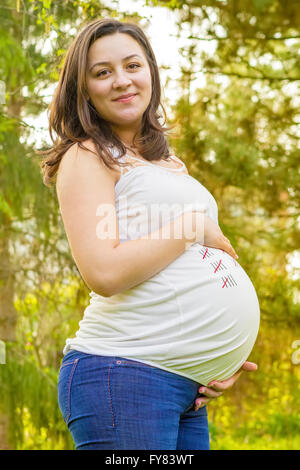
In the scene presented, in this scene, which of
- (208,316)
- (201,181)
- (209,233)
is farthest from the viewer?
(201,181)

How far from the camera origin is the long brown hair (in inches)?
62.0

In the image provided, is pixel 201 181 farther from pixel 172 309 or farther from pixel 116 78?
pixel 172 309

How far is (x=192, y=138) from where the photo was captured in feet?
16.4

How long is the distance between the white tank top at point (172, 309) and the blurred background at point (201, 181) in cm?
176

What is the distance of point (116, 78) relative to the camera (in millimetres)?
1617

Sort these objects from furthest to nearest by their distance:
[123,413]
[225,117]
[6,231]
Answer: [225,117]
[6,231]
[123,413]

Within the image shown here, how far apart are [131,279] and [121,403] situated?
27 cm

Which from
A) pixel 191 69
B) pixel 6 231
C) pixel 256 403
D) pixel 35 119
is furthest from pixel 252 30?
pixel 256 403

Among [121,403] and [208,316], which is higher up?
[208,316]

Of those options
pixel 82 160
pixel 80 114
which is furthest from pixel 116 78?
pixel 82 160

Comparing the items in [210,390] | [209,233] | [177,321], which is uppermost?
[209,233]

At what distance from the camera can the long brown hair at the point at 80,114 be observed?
1.57m

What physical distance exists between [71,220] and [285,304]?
13.3 feet

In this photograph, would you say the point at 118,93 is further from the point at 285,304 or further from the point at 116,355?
the point at 285,304
